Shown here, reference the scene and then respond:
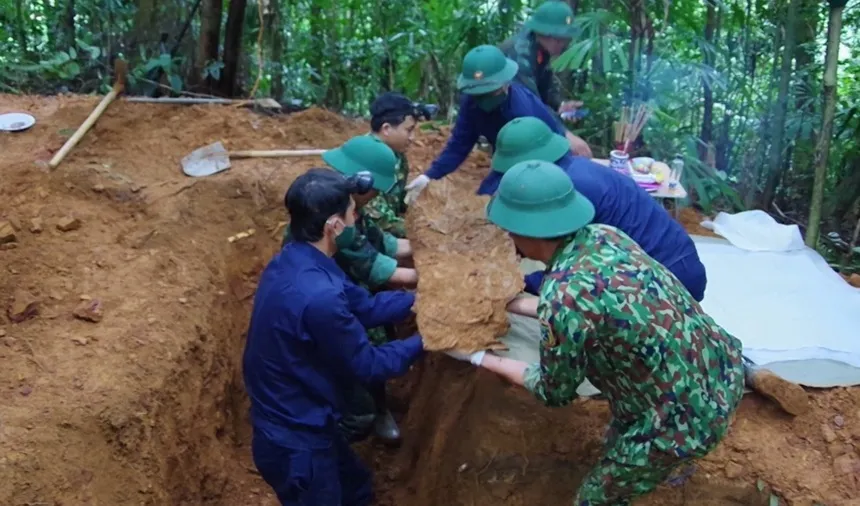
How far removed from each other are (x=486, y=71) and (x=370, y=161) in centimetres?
109

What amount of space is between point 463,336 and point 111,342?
174cm

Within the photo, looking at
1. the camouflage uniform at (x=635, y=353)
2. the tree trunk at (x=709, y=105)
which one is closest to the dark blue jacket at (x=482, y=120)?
the camouflage uniform at (x=635, y=353)

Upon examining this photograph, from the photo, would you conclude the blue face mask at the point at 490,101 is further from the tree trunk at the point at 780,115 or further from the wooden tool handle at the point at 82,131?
the tree trunk at the point at 780,115

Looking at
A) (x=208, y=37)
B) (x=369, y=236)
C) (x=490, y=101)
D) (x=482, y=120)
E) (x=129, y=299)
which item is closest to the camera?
(x=369, y=236)

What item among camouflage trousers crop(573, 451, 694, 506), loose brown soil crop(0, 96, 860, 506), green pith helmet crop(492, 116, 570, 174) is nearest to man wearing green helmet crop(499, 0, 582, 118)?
loose brown soil crop(0, 96, 860, 506)

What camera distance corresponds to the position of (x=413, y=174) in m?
5.09

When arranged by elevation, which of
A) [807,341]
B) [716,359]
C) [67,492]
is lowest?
[67,492]

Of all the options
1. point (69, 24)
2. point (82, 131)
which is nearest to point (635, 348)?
point (82, 131)

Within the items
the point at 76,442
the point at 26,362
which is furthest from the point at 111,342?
the point at 76,442

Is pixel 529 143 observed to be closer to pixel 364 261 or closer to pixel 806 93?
pixel 364 261

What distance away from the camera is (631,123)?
5199mm

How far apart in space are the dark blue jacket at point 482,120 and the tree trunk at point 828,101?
67.7 inches

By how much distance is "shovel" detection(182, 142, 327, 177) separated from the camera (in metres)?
4.79

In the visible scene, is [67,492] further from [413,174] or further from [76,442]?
[413,174]
